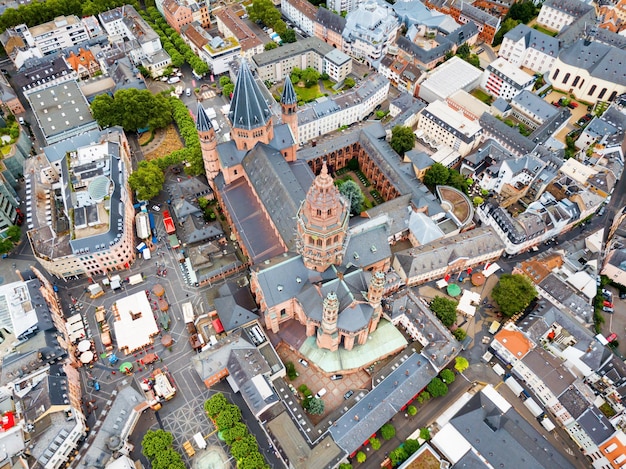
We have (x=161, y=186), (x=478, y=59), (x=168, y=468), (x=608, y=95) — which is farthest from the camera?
(x=478, y=59)

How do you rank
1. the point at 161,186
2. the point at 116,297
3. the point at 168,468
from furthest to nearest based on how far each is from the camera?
the point at 161,186
the point at 116,297
the point at 168,468

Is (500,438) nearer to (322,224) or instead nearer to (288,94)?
(322,224)

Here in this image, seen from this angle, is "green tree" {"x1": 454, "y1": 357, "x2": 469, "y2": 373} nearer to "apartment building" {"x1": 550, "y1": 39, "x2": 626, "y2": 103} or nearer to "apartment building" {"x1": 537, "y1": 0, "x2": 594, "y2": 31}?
"apartment building" {"x1": 550, "y1": 39, "x2": 626, "y2": 103}

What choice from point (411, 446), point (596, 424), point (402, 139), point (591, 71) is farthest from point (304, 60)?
point (596, 424)

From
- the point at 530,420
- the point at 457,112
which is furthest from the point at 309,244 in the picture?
the point at 457,112

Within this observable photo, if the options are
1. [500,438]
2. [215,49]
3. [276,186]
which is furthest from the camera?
[215,49]

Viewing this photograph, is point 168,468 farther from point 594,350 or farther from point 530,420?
point 594,350

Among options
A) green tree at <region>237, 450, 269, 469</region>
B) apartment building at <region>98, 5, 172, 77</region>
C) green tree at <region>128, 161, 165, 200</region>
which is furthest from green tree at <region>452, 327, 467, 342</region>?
apartment building at <region>98, 5, 172, 77</region>
